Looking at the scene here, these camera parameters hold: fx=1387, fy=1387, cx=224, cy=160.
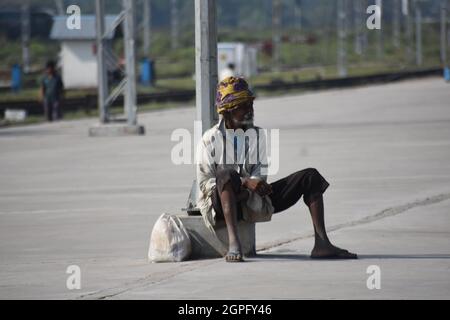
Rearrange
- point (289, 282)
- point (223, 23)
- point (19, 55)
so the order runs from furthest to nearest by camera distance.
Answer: point (223, 23) → point (19, 55) → point (289, 282)

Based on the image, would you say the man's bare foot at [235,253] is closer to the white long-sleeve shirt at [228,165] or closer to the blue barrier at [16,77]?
the white long-sleeve shirt at [228,165]

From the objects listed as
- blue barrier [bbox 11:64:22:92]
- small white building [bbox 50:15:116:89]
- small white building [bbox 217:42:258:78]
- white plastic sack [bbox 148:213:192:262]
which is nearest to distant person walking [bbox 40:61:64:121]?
blue barrier [bbox 11:64:22:92]

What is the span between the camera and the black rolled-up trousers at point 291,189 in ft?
36.7

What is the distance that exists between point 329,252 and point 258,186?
804mm

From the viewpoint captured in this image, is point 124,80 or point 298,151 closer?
point 298,151

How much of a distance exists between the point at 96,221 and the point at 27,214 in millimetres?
1474

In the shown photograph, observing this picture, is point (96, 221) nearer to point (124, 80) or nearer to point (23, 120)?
point (124, 80)

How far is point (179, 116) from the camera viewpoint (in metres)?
43.5

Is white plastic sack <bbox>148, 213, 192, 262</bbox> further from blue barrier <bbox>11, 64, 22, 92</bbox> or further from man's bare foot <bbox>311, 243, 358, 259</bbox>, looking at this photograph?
Answer: blue barrier <bbox>11, 64, 22, 92</bbox>

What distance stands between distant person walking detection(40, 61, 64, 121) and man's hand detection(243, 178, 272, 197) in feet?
102

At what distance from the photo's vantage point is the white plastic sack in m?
11.5

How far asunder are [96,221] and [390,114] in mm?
25571
